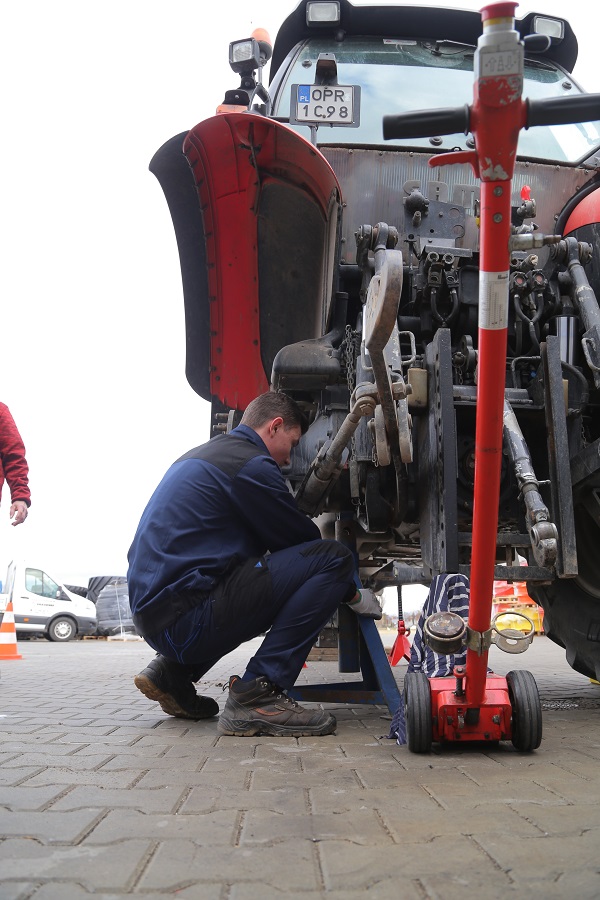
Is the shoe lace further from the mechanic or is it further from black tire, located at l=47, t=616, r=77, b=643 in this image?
black tire, located at l=47, t=616, r=77, b=643

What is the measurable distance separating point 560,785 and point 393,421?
47.9 inches

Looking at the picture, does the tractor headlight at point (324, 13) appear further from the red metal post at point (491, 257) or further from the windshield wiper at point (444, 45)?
the red metal post at point (491, 257)

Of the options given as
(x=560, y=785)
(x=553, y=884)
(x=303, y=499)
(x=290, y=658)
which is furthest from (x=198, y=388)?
(x=553, y=884)

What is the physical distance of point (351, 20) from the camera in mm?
4430

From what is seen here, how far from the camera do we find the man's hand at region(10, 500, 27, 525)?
4750 mm

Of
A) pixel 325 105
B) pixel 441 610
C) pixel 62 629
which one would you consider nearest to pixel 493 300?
pixel 441 610

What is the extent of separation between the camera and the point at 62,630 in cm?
1727

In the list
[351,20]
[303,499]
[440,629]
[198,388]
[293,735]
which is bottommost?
[293,735]

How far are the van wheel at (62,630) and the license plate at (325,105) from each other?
51.0 ft

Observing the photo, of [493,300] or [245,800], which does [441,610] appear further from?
[493,300]

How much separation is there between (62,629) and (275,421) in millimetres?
15379

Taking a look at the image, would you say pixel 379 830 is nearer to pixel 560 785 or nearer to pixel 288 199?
pixel 560 785

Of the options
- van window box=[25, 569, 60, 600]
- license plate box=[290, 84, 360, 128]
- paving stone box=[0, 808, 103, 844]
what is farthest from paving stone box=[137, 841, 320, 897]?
van window box=[25, 569, 60, 600]

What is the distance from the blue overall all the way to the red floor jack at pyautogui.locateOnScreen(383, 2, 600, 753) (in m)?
0.64
